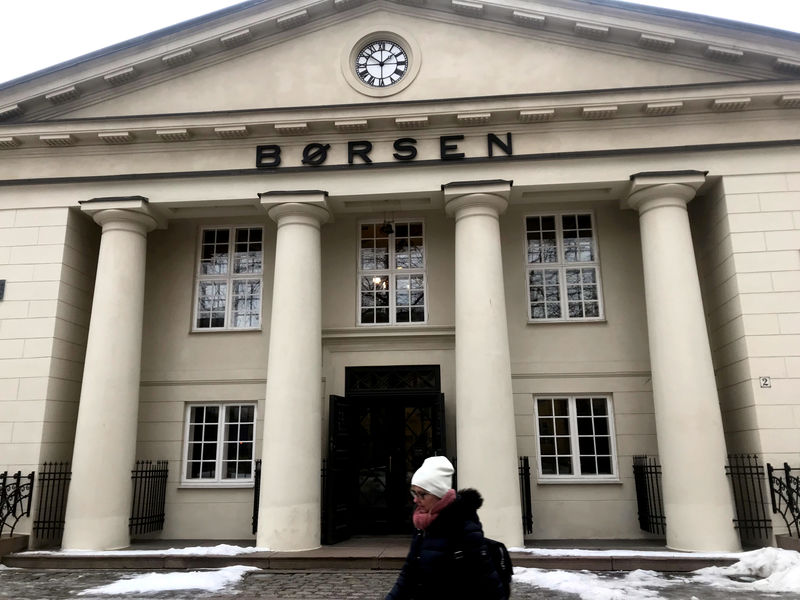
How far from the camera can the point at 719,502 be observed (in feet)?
36.1

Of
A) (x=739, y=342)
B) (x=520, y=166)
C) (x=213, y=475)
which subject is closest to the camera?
(x=739, y=342)

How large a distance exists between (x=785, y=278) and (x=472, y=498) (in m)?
10.5

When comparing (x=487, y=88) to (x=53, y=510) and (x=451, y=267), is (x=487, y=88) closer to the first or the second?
(x=451, y=267)

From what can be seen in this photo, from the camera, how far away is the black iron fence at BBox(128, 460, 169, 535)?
1323 cm

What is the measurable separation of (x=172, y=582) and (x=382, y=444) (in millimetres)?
5509

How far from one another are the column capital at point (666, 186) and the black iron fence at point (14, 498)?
41.6ft

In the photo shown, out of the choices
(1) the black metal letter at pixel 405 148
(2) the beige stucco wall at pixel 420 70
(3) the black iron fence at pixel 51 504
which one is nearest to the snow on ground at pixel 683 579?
(1) the black metal letter at pixel 405 148

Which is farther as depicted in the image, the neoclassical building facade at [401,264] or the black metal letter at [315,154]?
the black metal letter at [315,154]

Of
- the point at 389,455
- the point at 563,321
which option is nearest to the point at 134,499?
the point at 389,455

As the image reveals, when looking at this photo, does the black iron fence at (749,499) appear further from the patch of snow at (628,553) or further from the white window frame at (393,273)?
the white window frame at (393,273)

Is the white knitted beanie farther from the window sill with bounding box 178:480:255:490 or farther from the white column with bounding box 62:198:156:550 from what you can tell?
the window sill with bounding box 178:480:255:490

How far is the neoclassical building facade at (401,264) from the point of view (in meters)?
11.9

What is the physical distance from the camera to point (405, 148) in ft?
43.2

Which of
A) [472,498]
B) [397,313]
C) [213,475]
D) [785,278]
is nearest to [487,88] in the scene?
[397,313]
